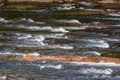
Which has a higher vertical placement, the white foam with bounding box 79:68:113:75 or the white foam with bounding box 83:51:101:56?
the white foam with bounding box 83:51:101:56

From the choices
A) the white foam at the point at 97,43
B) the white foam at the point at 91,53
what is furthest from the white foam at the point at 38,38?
the white foam at the point at 91,53

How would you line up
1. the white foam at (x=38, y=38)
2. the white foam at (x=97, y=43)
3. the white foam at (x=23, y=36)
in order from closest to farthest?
the white foam at (x=97, y=43) → the white foam at (x=38, y=38) → the white foam at (x=23, y=36)

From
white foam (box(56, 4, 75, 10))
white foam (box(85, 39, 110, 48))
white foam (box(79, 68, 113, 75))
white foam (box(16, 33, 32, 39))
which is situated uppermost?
white foam (box(56, 4, 75, 10))

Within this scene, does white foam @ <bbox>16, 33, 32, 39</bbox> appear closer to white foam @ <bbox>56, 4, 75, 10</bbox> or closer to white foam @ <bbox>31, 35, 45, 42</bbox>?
white foam @ <bbox>31, 35, 45, 42</bbox>

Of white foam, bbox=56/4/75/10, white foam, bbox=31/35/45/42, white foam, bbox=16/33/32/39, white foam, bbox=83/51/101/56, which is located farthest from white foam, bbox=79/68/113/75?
white foam, bbox=56/4/75/10

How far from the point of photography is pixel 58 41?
17312 mm

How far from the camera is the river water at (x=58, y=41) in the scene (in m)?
13.1

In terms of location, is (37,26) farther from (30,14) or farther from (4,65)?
(4,65)

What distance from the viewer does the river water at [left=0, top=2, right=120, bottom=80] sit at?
1312 centimetres

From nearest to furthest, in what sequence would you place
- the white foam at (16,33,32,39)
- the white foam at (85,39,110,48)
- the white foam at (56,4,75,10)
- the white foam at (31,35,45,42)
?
the white foam at (85,39,110,48) < the white foam at (31,35,45,42) < the white foam at (16,33,32,39) < the white foam at (56,4,75,10)

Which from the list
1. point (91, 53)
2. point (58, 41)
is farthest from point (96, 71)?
point (58, 41)

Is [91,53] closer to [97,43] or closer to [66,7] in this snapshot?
[97,43]

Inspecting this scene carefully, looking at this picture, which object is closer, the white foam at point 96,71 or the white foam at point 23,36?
the white foam at point 96,71

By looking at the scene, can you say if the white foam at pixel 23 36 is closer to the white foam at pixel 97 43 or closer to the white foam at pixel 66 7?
the white foam at pixel 97 43
